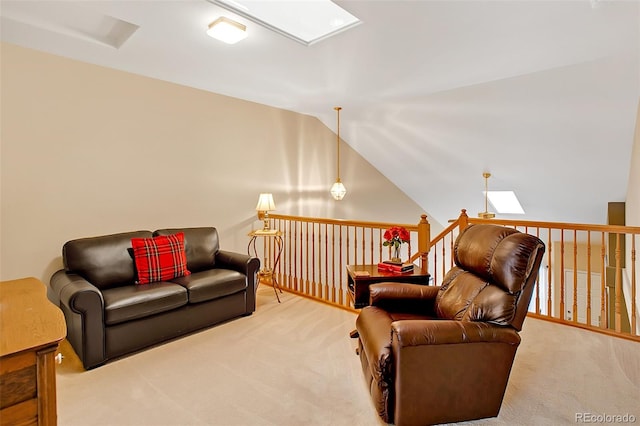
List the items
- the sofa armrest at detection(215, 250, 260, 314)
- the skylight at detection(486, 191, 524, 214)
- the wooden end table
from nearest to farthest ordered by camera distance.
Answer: the wooden end table
the sofa armrest at detection(215, 250, 260, 314)
the skylight at detection(486, 191, 524, 214)

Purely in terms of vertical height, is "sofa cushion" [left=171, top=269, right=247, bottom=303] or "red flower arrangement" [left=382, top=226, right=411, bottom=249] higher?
"red flower arrangement" [left=382, top=226, right=411, bottom=249]

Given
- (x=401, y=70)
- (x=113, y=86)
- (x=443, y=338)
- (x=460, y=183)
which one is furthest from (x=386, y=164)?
(x=443, y=338)

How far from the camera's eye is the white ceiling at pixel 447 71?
2486mm

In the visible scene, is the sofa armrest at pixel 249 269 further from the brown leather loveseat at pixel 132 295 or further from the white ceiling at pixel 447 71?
the white ceiling at pixel 447 71

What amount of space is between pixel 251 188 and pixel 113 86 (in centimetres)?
204

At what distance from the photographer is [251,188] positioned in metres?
4.95

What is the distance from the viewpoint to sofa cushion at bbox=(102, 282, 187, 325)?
8.82 feet

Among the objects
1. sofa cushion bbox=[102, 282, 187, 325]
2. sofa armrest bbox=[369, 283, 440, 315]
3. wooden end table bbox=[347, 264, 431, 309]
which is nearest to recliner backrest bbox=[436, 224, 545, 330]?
sofa armrest bbox=[369, 283, 440, 315]

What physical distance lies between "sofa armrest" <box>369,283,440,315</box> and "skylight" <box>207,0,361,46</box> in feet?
6.62

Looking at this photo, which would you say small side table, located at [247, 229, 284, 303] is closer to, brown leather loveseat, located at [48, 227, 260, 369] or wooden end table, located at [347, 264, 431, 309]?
brown leather loveseat, located at [48, 227, 260, 369]

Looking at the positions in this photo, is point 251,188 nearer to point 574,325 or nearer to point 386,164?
point 386,164

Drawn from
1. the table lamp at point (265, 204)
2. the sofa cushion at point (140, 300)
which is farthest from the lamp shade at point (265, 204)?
the sofa cushion at point (140, 300)

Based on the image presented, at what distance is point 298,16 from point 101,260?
2681 mm

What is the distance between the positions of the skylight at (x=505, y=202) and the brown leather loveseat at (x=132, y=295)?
4.80 meters
